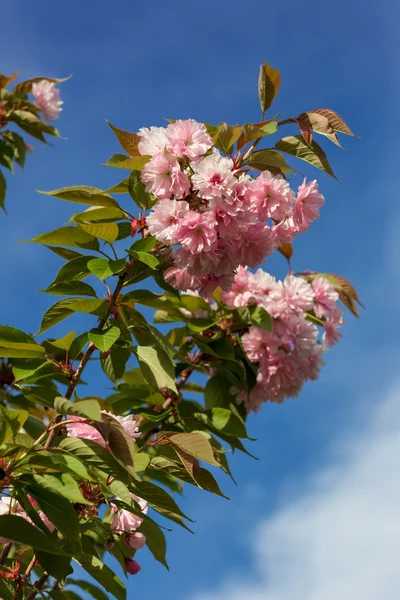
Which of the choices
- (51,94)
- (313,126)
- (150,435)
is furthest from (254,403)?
(51,94)

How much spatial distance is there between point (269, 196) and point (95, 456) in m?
0.77

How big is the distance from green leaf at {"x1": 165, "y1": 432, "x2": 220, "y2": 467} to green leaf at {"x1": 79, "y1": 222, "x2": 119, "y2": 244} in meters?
0.53

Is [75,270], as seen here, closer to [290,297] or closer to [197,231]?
[197,231]

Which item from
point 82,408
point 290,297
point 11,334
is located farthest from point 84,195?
point 290,297

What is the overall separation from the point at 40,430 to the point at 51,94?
2.90 m

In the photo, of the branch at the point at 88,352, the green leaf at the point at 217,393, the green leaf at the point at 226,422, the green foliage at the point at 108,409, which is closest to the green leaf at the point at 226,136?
the green foliage at the point at 108,409

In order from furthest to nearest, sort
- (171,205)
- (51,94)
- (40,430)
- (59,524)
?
(51,94) → (40,430) → (171,205) → (59,524)

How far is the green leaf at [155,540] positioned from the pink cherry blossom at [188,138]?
928 millimetres

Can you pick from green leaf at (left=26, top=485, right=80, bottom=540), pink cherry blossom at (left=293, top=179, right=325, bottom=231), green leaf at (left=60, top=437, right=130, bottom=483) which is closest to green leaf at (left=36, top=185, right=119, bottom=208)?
pink cherry blossom at (left=293, top=179, right=325, bottom=231)

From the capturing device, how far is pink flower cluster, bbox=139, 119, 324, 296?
158 cm

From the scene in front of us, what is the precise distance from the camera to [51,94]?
4.42m

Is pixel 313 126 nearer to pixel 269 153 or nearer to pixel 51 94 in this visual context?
pixel 269 153

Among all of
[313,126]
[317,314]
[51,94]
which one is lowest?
[313,126]

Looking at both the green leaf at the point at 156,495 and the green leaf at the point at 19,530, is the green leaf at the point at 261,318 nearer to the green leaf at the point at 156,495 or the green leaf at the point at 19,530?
the green leaf at the point at 156,495
